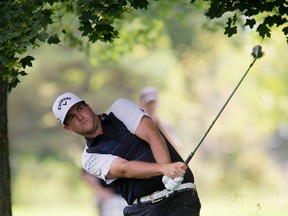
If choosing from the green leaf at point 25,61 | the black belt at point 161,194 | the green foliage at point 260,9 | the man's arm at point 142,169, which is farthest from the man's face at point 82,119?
the green foliage at point 260,9

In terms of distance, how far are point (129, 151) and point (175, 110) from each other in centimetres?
3963

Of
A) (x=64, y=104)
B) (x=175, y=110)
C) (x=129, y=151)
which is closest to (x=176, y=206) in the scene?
(x=129, y=151)

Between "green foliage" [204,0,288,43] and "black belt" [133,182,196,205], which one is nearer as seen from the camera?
"black belt" [133,182,196,205]

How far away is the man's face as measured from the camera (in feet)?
26.8

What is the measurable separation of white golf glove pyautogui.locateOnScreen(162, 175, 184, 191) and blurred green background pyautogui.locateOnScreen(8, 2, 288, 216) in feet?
115

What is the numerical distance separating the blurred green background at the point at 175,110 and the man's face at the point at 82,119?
34.7 m

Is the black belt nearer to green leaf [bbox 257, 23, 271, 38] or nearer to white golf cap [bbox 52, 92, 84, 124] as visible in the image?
white golf cap [bbox 52, 92, 84, 124]

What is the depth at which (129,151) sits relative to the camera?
8.21 m

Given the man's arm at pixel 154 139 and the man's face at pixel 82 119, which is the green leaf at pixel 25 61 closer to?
the man's face at pixel 82 119

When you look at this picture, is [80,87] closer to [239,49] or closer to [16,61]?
[239,49]

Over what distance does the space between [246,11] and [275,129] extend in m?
37.5

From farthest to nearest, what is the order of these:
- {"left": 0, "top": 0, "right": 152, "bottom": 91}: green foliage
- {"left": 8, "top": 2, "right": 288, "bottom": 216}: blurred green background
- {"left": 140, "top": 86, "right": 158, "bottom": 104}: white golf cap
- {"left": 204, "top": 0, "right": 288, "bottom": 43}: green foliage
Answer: {"left": 8, "top": 2, "right": 288, "bottom": 216}: blurred green background < {"left": 140, "top": 86, "right": 158, "bottom": 104}: white golf cap < {"left": 204, "top": 0, "right": 288, "bottom": 43}: green foliage < {"left": 0, "top": 0, "right": 152, "bottom": 91}: green foliage

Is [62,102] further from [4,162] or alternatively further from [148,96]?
[148,96]

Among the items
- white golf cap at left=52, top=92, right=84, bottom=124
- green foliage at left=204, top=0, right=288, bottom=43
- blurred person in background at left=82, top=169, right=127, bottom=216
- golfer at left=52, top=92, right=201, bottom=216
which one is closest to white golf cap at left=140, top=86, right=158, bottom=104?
blurred person in background at left=82, top=169, right=127, bottom=216
